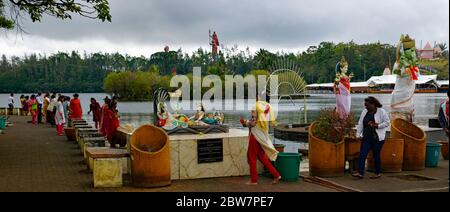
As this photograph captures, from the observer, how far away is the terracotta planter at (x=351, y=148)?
1073 centimetres

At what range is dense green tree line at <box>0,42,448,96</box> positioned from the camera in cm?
10800

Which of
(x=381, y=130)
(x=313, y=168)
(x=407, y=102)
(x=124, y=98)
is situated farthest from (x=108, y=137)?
Answer: (x=124, y=98)

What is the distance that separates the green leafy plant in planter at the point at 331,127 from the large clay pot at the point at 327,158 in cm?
14

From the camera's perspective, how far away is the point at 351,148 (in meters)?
10.7

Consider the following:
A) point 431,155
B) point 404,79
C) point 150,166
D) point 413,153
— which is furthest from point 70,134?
point 431,155

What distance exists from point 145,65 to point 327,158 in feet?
345

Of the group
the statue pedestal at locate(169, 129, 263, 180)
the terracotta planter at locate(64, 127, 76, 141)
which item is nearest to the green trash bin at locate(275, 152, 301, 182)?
the statue pedestal at locate(169, 129, 263, 180)

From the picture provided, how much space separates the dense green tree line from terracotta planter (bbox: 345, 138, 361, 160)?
89907 millimetres

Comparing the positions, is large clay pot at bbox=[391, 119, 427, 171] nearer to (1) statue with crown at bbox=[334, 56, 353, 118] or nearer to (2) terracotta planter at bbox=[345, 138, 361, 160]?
(2) terracotta planter at bbox=[345, 138, 361, 160]

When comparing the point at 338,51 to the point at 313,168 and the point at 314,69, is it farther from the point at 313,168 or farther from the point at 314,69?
the point at 313,168

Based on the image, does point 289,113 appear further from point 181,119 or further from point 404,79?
point 181,119

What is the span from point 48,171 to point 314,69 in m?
103

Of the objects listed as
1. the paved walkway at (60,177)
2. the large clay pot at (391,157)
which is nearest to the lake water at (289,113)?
the large clay pot at (391,157)

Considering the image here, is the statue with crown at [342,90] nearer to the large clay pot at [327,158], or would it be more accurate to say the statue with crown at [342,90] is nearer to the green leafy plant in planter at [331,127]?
the green leafy plant in planter at [331,127]
